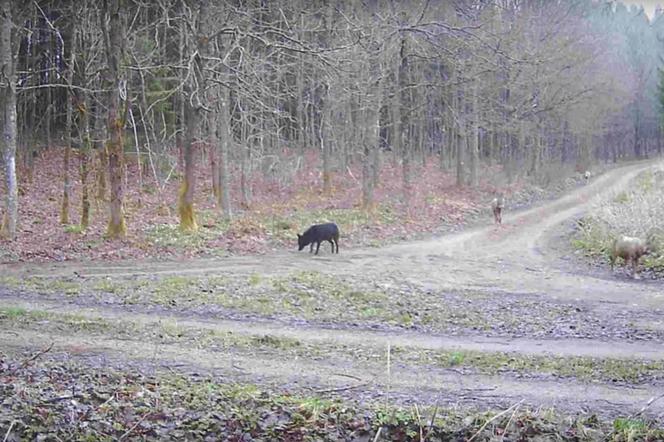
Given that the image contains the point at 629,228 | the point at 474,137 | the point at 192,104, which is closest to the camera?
the point at 192,104

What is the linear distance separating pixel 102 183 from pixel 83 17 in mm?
5324

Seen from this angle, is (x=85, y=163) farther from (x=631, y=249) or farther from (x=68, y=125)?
(x=631, y=249)

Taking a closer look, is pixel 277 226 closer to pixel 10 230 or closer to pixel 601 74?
pixel 10 230

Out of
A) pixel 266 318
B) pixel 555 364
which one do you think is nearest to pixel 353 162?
pixel 266 318

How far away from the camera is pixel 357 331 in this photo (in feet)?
21.3

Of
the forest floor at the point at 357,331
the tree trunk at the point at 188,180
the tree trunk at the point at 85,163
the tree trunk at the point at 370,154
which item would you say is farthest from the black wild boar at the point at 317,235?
the tree trunk at the point at 370,154

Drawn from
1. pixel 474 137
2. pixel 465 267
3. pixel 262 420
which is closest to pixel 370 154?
pixel 465 267

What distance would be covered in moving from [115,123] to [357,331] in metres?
7.55

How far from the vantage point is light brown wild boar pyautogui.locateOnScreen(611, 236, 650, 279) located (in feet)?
35.1

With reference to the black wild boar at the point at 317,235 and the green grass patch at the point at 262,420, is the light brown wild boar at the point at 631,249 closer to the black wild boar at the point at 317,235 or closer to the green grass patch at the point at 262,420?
the black wild boar at the point at 317,235

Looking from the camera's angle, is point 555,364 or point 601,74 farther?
point 601,74

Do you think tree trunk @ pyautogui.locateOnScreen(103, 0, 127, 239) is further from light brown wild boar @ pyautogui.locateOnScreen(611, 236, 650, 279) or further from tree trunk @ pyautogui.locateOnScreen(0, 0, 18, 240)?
light brown wild boar @ pyautogui.locateOnScreen(611, 236, 650, 279)

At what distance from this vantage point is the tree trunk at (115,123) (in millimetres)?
11414

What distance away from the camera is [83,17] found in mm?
11688
